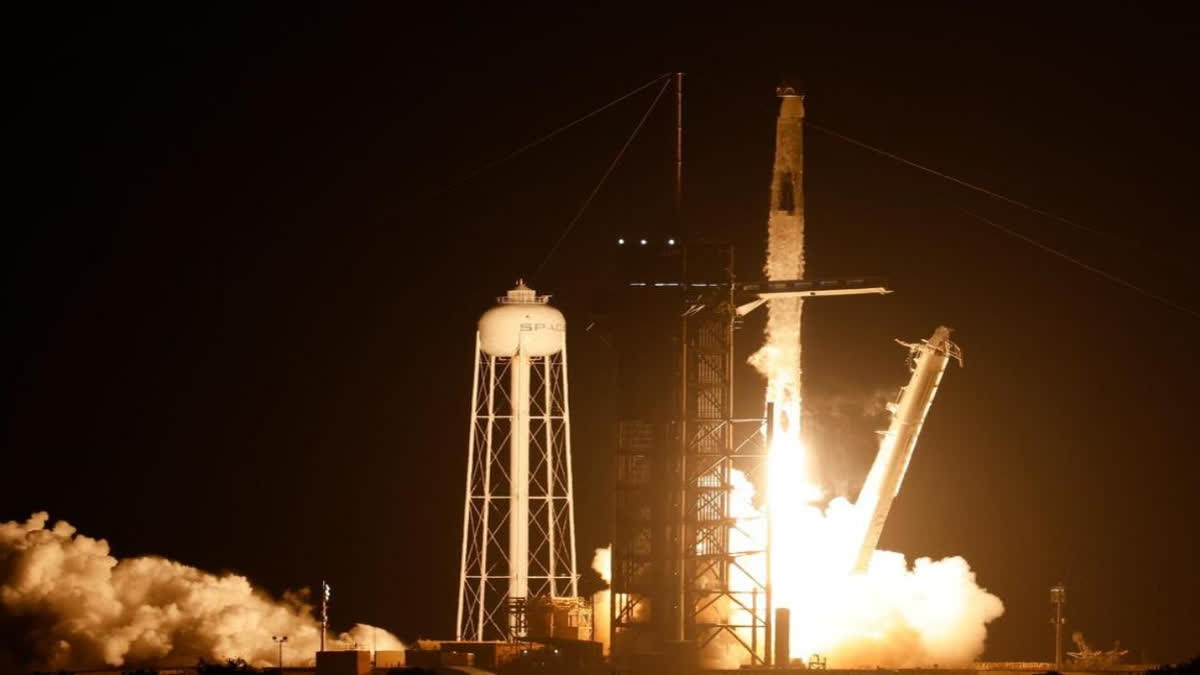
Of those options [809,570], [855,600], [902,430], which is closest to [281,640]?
[809,570]

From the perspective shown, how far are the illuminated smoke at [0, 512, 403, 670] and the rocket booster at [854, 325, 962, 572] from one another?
14883 mm

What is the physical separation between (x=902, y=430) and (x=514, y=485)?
1071cm

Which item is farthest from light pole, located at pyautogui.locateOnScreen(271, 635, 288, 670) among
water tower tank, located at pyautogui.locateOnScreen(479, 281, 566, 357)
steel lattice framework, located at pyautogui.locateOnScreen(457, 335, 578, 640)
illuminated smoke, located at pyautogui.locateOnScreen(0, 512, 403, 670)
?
water tower tank, located at pyautogui.locateOnScreen(479, 281, 566, 357)

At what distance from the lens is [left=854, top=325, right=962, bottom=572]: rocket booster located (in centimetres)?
6016

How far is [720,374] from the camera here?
61031mm

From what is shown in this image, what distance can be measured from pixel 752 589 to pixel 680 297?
717 centimetres

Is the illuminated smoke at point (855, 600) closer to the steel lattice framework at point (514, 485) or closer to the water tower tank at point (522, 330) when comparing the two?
the steel lattice framework at point (514, 485)

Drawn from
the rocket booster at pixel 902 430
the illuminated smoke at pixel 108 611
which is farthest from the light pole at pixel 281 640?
the rocket booster at pixel 902 430

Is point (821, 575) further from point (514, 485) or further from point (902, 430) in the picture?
point (514, 485)

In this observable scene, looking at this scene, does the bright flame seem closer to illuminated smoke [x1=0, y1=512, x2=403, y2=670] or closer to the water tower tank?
the water tower tank

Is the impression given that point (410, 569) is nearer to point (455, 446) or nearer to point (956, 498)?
point (455, 446)

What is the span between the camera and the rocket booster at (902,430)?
60156 mm

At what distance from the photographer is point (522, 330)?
213ft

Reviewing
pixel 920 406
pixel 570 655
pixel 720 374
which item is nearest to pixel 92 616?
pixel 570 655
